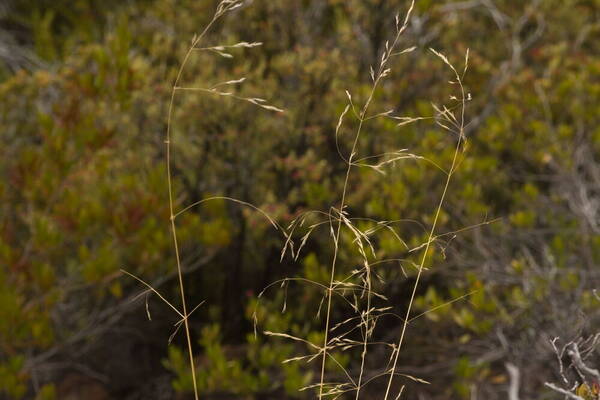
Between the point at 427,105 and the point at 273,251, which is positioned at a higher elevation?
the point at 427,105

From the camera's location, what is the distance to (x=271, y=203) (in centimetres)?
456

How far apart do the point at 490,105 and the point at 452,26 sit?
0.53 m

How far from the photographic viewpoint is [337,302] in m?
4.82

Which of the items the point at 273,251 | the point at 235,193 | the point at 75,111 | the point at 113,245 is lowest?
the point at 273,251

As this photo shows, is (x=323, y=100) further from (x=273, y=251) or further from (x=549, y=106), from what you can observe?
(x=549, y=106)

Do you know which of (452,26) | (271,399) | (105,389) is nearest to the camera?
(271,399)

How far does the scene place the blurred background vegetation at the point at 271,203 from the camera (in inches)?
157

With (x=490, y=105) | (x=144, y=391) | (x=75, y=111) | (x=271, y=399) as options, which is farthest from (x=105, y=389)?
(x=490, y=105)

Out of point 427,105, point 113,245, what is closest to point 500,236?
point 427,105

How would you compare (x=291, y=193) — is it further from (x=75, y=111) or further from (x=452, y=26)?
(x=452, y=26)

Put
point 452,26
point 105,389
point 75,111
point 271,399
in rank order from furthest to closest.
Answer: point 452,26
point 105,389
point 271,399
point 75,111

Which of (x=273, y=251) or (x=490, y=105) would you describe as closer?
(x=273, y=251)

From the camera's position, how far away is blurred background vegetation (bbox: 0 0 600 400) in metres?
3.98

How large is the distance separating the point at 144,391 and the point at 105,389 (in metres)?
0.22
